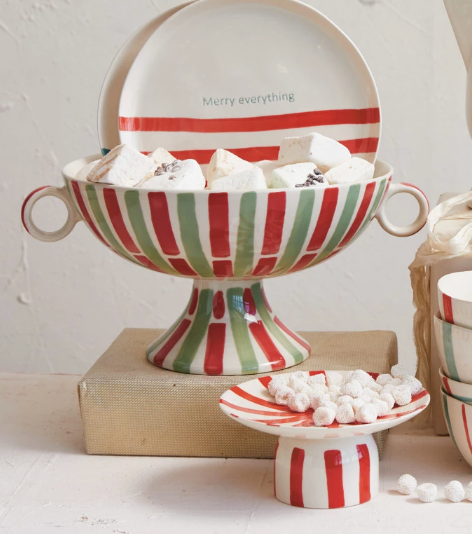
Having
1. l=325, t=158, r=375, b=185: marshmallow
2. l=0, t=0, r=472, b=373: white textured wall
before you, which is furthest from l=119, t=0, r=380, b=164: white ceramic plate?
l=0, t=0, r=472, b=373: white textured wall

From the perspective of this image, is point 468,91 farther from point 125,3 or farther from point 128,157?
point 125,3

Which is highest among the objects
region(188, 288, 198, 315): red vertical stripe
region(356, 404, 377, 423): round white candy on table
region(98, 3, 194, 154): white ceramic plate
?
region(98, 3, 194, 154): white ceramic plate

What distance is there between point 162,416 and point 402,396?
21cm

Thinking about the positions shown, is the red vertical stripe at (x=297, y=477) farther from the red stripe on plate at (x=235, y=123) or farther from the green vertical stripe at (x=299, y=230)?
the red stripe on plate at (x=235, y=123)

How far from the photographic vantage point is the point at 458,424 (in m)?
0.65

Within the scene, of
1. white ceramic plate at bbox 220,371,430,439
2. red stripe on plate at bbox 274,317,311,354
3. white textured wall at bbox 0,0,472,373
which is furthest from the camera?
white textured wall at bbox 0,0,472,373

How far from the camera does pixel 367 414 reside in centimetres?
59

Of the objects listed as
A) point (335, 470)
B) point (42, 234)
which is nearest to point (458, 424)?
point (335, 470)

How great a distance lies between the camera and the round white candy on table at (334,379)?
0.68m

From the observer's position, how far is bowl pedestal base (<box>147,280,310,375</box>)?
0.74 meters

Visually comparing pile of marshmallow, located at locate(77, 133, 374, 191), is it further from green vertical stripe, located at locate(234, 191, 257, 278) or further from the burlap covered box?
the burlap covered box

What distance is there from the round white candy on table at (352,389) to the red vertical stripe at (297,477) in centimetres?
5

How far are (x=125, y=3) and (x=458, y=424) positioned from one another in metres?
0.92

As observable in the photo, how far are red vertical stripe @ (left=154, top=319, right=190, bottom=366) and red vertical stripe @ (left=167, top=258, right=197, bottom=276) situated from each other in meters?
0.08
